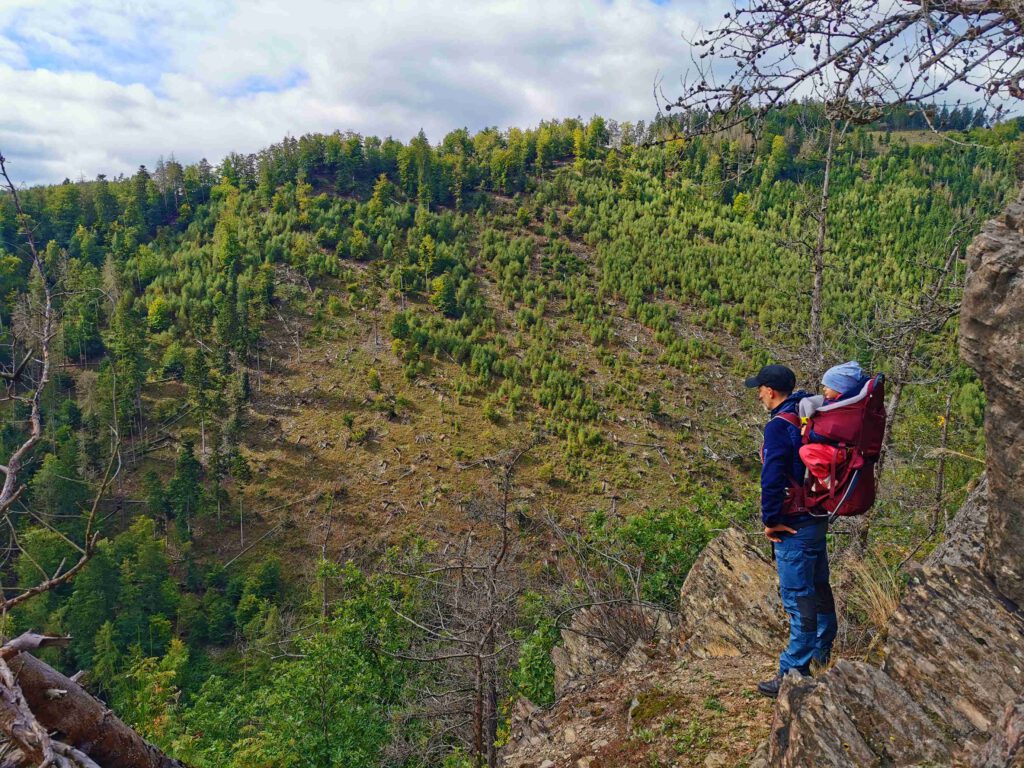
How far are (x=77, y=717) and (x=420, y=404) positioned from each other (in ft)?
137

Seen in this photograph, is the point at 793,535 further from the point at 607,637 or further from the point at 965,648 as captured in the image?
the point at 607,637

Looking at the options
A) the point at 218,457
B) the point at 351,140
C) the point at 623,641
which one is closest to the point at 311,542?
the point at 218,457

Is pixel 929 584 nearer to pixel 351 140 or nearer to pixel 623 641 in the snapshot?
pixel 623 641

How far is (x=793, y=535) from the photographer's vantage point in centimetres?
368

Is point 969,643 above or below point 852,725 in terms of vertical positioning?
above

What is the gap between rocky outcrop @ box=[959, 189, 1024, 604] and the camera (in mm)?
2916

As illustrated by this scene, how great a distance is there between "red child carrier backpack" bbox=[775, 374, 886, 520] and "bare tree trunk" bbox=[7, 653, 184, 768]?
154 inches

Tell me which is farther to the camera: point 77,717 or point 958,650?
point 958,650

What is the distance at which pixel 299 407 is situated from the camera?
148 ft

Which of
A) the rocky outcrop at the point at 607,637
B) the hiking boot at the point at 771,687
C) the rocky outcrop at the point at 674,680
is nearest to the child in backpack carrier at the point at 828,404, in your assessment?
the hiking boot at the point at 771,687

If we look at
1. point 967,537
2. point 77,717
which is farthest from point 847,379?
point 77,717

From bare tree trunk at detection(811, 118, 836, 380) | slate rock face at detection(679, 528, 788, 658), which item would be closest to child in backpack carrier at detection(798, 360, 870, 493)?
slate rock face at detection(679, 528, 788, 658)

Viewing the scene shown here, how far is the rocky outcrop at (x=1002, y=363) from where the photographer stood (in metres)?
2.92

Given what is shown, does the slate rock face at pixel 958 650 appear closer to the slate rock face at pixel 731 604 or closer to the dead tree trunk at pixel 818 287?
the slate rock face at pixel 731 604
